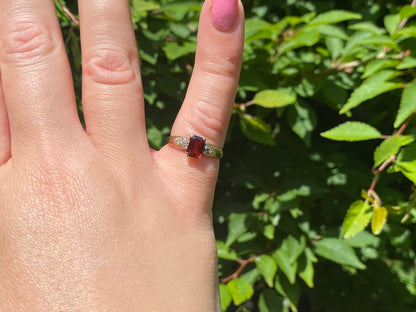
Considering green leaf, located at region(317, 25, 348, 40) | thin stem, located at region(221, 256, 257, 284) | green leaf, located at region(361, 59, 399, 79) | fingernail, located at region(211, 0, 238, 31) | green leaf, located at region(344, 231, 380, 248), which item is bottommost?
thin stem, located at region(221, 256, 257, 284)

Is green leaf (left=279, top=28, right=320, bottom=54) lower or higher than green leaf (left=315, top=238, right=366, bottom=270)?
higher

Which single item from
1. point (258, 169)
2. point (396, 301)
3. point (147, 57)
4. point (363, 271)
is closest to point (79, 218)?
point (147, 57)

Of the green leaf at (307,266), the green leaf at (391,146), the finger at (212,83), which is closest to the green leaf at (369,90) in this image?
the green leaf at (391,146)

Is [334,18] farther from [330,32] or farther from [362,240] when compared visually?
[362,240]

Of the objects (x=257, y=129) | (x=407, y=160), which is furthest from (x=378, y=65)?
(x=257, y=129)

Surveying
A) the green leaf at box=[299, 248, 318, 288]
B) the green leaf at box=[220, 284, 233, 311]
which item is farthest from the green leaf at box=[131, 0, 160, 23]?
the green leaf at box=[299, 248, 318, 288]

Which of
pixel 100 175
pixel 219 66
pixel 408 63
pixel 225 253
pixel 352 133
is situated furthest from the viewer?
pixel 225 253

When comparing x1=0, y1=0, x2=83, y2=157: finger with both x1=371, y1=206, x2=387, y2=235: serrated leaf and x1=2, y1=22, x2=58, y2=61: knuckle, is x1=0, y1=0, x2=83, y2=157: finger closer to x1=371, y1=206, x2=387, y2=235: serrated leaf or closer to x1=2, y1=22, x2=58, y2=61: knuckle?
x1=2, y1=22, x2=58, y2=61: knuckle

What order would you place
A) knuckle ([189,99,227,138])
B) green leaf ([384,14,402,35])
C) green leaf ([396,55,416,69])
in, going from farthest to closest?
green leaf ([384,14,402,35]) → green leaf ([396,55,416,69]) → knuckle ([189,99,227,138])
